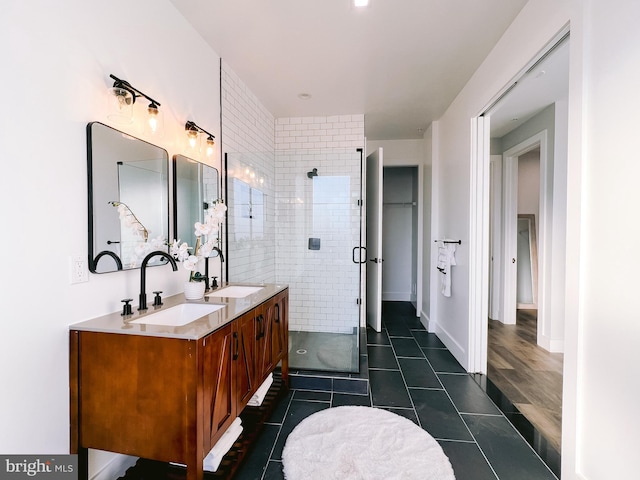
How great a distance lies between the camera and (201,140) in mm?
2203

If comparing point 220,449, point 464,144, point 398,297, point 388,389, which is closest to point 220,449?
point 220,449

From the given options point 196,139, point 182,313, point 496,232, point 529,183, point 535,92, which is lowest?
point 182,313

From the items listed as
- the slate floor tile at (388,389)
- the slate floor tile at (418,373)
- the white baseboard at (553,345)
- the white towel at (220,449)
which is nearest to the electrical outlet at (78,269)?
the white towel at (220,449)

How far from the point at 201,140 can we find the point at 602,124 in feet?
7.57

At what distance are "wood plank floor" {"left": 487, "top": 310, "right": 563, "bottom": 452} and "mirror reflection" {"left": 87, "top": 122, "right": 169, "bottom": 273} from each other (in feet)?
8.79

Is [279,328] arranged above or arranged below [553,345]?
above

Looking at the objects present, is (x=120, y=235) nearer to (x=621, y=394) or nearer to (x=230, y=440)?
(x=230, y=440)

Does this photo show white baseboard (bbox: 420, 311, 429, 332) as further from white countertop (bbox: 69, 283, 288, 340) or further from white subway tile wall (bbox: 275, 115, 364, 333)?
white countertop (bbox: 69, 283, 288, 340)

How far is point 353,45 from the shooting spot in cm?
223

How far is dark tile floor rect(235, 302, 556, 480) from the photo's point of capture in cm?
162

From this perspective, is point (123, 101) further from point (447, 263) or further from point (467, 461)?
point (447, 263)

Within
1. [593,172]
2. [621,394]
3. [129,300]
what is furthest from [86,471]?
[593,172]

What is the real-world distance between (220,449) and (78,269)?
1088 millimetres

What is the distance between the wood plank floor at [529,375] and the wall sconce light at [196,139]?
3.00 m
